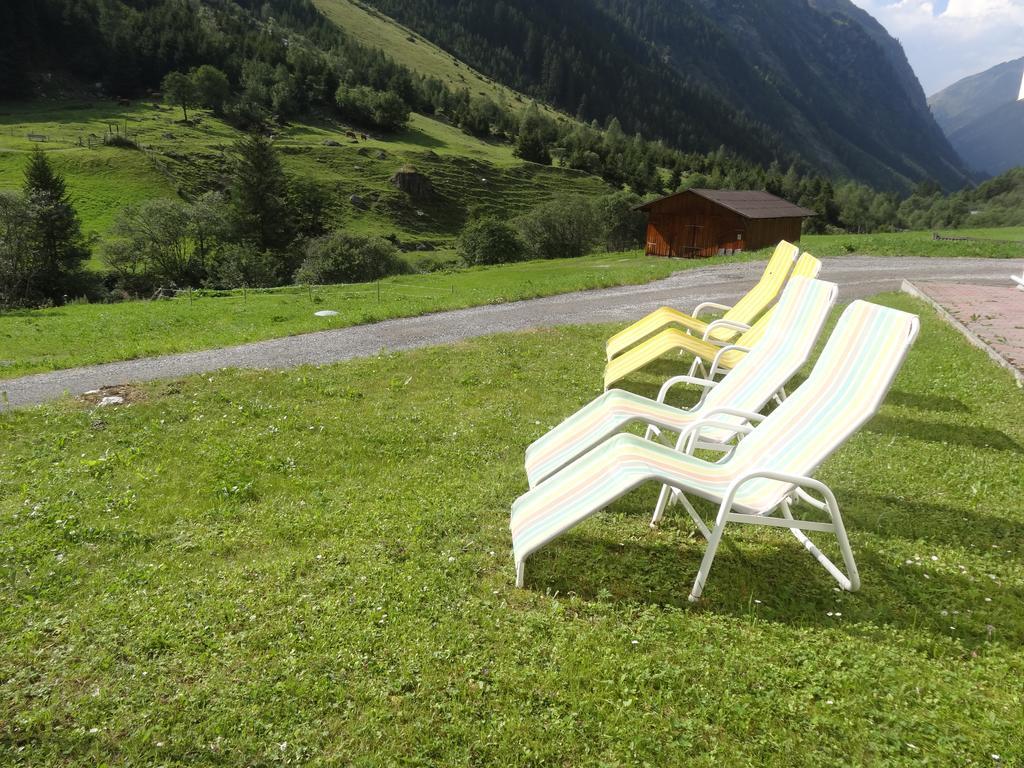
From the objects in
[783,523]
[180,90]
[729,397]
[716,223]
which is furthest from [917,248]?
[180,90]

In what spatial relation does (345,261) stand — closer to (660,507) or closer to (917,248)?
(917,248)

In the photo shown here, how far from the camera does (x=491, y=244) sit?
65.2 meters

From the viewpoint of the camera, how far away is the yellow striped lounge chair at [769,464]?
13.7ft

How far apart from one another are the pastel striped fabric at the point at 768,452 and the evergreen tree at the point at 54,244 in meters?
50.9

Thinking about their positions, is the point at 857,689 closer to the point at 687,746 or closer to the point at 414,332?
the point at 687,746

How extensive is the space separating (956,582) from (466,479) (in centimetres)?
418

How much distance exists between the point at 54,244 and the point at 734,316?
54.5 metres

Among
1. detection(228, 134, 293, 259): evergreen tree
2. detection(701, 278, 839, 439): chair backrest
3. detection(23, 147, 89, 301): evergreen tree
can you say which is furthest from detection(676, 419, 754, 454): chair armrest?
detection(228, 134, 293, 259): evergreen tree

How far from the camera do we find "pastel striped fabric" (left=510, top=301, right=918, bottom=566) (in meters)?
4.28

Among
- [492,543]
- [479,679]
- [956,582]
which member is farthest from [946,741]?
[492,543]

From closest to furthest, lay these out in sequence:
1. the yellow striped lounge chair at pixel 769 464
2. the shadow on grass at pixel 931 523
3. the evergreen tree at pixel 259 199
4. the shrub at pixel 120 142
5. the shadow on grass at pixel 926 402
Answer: the yellow striped lounge chair at pixel 769 464 < the shadow on grass at pixel 931 523 < the shadow on grass at pixel 926 402 < the evergreen tree at pixel 259 199 < the shrub at pixel 120 142

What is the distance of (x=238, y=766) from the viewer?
9.96ft

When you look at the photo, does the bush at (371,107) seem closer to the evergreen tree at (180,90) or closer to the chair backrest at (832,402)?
the evergreen tree at (180,90)

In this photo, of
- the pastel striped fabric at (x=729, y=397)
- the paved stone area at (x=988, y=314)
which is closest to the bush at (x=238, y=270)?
the paved stone area at (x=988, y=314)
